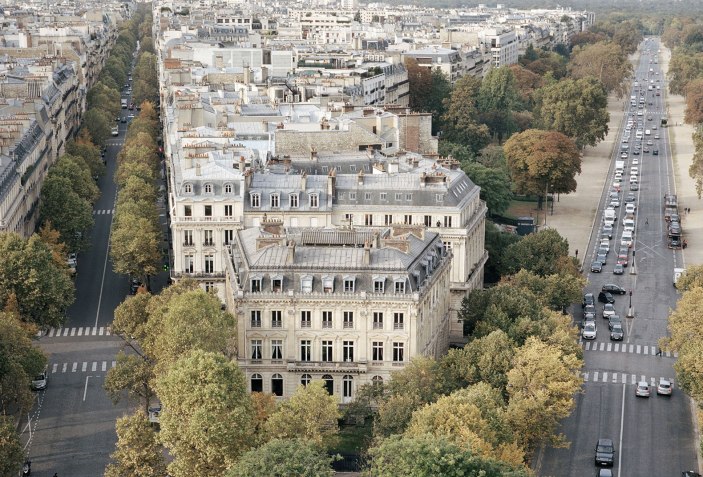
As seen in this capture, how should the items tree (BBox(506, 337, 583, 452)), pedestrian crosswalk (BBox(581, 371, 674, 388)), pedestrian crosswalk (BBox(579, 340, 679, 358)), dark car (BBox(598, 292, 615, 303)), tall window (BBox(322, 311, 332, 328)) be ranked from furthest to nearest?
dark car (BBox(598, 292, 615, 303)) < pedestrian crosswalk (BBox(579, 340, 679, 358)) < pedestrian crosswalk (BBox(581, 371, 674, 388)) < tall window (BBox(322, 311, 332, 328)) < tree (BBox(506, 337, 583, 452))

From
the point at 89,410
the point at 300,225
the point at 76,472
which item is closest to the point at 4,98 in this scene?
the point at 300,225

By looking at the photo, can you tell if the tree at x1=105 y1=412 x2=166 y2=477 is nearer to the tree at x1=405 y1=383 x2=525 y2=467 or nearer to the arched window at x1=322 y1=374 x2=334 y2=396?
the tree at x1=405 y1=383 x2=525 y2=467

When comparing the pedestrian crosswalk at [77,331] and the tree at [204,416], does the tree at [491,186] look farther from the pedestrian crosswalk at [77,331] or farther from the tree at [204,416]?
the tree at [204,416]

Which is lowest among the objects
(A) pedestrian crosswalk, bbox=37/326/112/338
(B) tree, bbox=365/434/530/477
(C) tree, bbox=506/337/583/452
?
(A) pedestrian crosswalk, bbox=37/326/112/338

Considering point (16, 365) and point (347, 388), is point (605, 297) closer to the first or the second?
point (347, 388)

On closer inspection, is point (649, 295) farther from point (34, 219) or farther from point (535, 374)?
point (34, 219)

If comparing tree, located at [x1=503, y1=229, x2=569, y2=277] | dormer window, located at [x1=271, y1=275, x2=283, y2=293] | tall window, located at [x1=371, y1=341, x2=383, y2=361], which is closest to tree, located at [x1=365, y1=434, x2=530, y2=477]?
tall window, located at [x1=371, y1=341, x2=383, y2=361]

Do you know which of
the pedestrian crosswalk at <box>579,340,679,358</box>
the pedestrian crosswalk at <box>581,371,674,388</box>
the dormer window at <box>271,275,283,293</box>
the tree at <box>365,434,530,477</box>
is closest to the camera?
the tree at <box>365,434,530,477</box>
